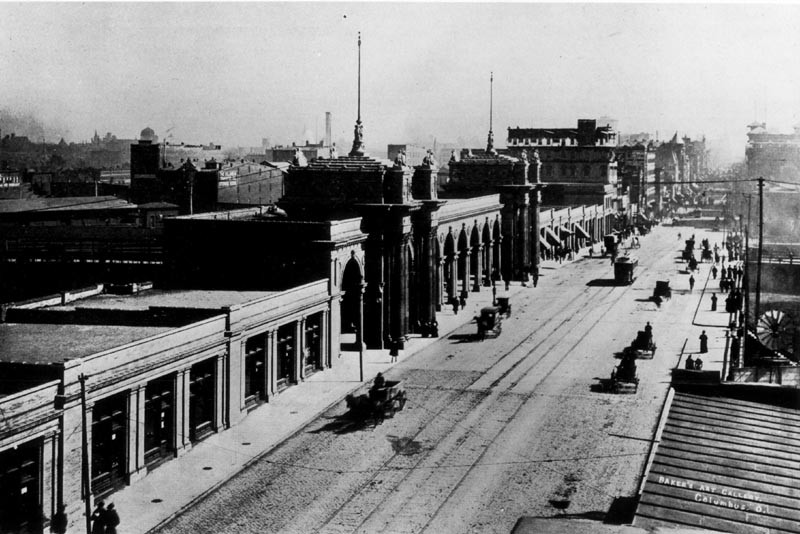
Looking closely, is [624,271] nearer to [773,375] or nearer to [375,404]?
[773,375]

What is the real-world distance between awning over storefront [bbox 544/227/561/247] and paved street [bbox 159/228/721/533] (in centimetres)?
4597

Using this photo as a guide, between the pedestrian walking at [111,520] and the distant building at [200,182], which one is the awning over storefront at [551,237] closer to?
the distant building at [200,182]

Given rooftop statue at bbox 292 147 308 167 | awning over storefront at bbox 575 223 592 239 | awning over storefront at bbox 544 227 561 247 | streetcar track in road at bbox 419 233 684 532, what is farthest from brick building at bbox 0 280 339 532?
awning over storefront at bbox 575 223 592 239

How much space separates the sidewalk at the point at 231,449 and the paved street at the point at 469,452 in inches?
26.5

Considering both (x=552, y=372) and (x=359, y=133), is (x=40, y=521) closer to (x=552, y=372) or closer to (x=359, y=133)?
(x=552, y=372)

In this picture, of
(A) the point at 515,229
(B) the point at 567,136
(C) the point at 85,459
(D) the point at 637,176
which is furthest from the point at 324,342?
(D) the point at 637,176

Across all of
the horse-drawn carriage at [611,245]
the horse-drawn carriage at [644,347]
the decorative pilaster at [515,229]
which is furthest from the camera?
the horse-drawn carriage at [611,245]

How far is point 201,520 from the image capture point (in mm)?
25922

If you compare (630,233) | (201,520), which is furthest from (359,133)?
(630,233)

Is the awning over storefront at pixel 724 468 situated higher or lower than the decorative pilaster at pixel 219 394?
higher

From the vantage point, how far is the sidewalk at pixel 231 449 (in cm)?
2680

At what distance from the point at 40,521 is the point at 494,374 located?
24.6 metres

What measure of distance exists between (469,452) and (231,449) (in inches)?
326

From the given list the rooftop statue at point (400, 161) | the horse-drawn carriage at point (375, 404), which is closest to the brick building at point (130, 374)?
the horse-drawn carriage at point (375, 404)
